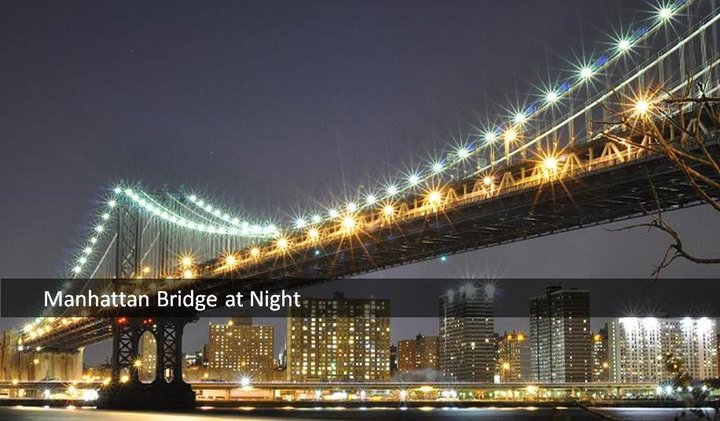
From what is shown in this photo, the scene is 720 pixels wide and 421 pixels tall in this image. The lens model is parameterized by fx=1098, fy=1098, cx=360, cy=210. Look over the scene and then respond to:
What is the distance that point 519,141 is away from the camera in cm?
4391

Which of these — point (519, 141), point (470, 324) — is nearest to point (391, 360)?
point (470, 324)

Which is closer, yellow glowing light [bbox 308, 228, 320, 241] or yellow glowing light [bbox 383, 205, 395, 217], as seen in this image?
yellow glowing light [bbox 383, 205, 395, 217]

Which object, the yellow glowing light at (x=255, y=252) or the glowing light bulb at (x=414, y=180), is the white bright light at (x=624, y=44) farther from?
the yellow glowing light at (x=255, y=252)

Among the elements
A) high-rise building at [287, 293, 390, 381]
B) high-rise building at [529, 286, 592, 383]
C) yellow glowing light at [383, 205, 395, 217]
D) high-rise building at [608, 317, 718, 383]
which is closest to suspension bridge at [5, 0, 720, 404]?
yellow glowing light at [383, 205, 395, 217]

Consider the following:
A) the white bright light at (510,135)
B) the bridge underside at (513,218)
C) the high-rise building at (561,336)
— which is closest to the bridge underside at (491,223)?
the bridge underside at (513,218)

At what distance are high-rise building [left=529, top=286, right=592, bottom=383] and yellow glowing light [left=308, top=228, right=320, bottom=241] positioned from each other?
102 m

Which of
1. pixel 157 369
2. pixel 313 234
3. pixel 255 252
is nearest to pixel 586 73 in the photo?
pixel 313 234

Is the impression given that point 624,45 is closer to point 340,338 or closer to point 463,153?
point 463,153

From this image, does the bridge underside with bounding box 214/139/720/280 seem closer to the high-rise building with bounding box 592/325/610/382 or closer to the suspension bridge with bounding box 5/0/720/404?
the suspension bridge with bounding box 5/0/720/404

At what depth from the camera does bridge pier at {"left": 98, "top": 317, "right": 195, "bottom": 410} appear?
2530 inches

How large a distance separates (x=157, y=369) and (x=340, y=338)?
78416 millimetres

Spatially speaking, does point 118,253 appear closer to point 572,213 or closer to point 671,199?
point 572,213

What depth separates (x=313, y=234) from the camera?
52156 millimetres

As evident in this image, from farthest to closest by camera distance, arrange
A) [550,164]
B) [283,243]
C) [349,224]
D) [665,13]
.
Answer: [283,243] → [349,224] → [550,164] → [665,13]
